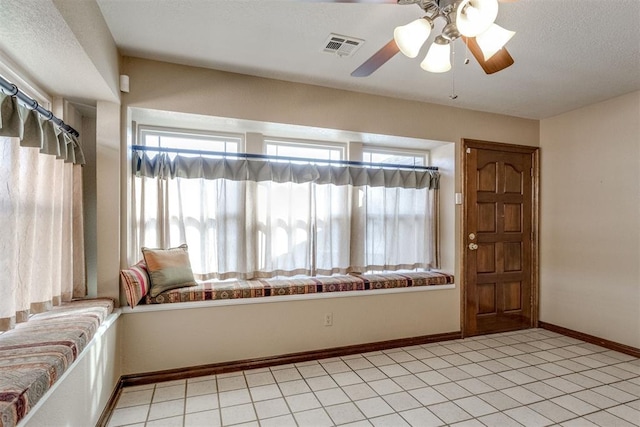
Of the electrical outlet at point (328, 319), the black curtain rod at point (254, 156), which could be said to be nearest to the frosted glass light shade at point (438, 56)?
the black curtain rod at point (254, 156)

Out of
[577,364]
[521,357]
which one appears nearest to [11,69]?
[521,357]

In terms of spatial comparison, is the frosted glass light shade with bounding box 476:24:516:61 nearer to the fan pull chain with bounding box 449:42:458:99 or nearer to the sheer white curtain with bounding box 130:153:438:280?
the fan pull chain with bounding box 449:42:458:99

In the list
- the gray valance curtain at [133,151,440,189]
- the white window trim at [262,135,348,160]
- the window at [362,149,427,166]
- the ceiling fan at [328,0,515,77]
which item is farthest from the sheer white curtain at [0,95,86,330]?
the window at [362,149,427,166]

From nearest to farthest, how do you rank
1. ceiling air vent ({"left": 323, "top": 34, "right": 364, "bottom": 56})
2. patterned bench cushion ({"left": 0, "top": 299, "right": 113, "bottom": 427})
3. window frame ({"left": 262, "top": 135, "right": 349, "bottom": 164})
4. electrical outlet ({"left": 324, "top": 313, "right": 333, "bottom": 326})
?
patterned bench cushion ({"left": 0, "top": 299, "right": 113, "bottom": 427}), ceiling air vent ({"left": 323, "top": 34, "right": 364, "bottom": 56}), electrical outlet ({"left": 324, "top": 313, "right": 333, "bottom": 326}), window frame ({"left": 262, "top": 135, "right": 349, "bottom": 164})

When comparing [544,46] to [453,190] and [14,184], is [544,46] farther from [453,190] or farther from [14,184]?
[14,184]

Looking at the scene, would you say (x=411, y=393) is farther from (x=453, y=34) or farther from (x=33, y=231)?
(x=33, y=231)

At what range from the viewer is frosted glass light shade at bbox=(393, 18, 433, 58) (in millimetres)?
1428

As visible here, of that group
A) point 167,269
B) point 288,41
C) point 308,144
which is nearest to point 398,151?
point 308,144

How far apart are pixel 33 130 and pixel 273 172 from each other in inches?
66.3

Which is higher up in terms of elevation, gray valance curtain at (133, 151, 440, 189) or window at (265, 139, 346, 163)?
window at (265, 139, 346, 163)

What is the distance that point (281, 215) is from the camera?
3012 mm

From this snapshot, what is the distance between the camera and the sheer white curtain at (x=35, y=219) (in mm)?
1442

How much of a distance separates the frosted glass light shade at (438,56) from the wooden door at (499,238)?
193 centimetres

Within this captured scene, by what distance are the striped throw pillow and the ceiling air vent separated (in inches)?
82.1
